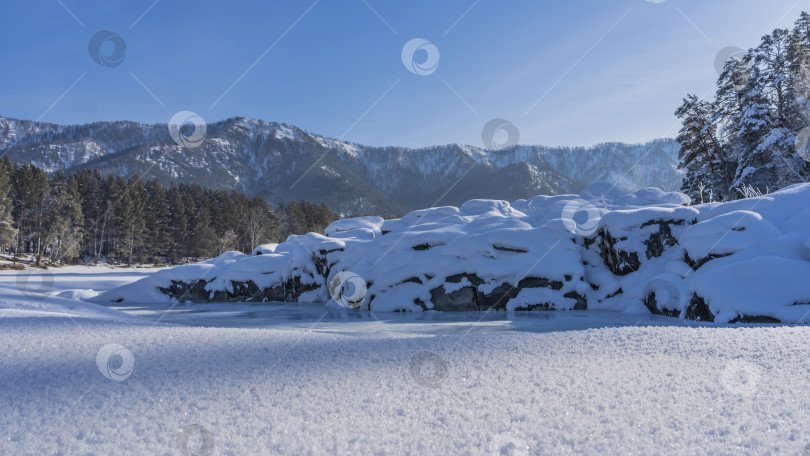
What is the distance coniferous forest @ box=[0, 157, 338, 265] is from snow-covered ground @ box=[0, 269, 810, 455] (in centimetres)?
4296

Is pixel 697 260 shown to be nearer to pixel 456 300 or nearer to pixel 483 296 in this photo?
pixel 483 296

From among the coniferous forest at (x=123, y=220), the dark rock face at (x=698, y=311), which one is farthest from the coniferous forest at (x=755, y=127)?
the coniferous forest at (x=123, y=220)

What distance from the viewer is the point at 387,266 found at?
41.8ft

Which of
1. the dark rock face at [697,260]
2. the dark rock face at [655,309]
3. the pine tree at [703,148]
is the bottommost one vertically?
the dark rock face at [655,309]

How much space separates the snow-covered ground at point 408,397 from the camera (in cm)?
154

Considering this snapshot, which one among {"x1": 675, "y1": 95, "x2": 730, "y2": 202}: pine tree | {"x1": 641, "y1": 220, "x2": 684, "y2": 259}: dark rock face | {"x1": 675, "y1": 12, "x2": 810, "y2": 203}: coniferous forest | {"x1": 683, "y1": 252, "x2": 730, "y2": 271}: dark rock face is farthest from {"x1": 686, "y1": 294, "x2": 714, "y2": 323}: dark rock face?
{"x1": 675, "y1": 95, "x2": 730, "y2": 202}: pine tree

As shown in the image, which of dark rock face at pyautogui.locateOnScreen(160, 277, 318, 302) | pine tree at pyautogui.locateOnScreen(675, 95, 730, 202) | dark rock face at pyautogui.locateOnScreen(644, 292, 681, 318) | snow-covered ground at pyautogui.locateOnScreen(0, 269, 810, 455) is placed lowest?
dark rock face at pyautogui.locateOnScreen(644, 292, 681, 318)

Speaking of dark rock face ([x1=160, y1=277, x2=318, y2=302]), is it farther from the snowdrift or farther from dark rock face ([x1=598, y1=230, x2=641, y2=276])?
dark rock face ([x1=598, y1=230, x2=641, y2=276])

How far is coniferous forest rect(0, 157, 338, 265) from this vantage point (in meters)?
39.4

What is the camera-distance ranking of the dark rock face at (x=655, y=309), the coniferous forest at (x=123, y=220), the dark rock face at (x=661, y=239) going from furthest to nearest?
1. the coniferous forest at (x=123, y=220)
2. the dark rock face at (x=661, y=239)
3. the dark rock face at (x=655, y=309)

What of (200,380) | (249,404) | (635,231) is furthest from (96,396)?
(635,231)

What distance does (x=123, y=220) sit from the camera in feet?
149

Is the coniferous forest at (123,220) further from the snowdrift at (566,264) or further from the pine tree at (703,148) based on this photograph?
the pine tree at (703,148)

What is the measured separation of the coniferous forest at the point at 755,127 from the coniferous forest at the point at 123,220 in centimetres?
4148
